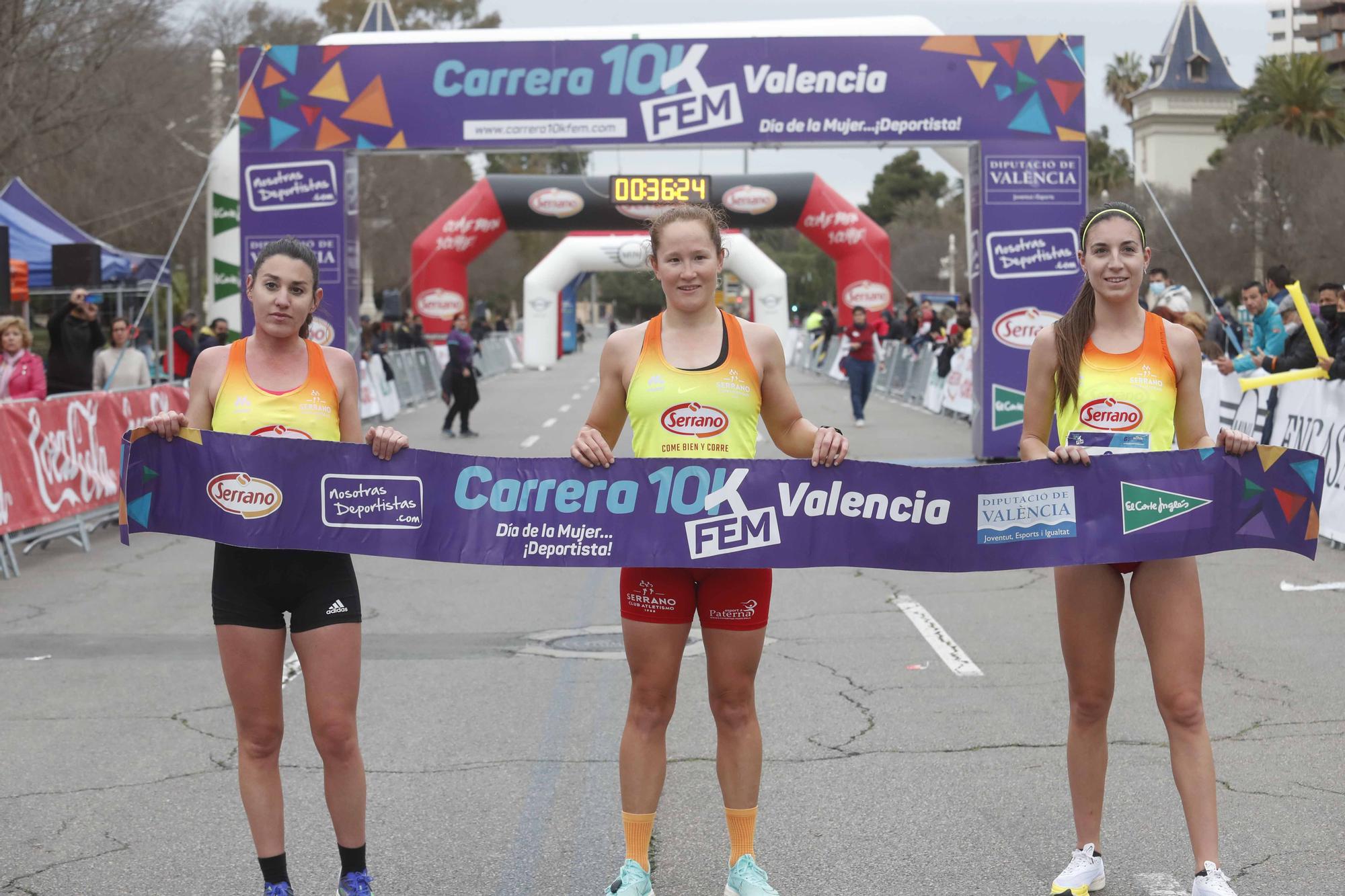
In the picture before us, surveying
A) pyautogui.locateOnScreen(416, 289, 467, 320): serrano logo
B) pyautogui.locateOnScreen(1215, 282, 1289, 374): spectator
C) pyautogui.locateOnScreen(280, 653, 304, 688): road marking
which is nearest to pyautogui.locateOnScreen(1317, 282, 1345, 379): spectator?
pyautogui.locateOnScreen(1215, 282, 1289, 374): spectator

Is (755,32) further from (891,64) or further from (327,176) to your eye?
(327,176)

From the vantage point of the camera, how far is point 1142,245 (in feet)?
14.3

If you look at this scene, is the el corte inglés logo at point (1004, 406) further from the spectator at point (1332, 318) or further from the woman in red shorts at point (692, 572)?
the woman in red shorts at point (692, 572)

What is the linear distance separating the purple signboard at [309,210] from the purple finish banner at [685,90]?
18.8 inches

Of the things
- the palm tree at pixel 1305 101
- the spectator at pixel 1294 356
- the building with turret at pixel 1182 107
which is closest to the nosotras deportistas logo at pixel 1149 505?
the spectator at pixel 1294 356

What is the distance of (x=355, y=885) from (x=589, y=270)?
45.3m

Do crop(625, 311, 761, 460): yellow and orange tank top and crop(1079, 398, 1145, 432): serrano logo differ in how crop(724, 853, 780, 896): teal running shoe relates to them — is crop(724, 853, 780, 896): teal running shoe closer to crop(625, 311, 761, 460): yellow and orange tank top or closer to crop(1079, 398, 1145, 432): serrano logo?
crop(625, 311, 761, 460): yellow and orange tank top

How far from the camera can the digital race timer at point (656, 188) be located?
24406mm

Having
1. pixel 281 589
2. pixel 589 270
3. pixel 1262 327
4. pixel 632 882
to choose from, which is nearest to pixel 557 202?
pixel 589 270

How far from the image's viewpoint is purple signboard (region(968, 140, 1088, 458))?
55.6ft

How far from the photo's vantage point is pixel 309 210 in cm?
1761

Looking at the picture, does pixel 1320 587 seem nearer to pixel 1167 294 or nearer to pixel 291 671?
pixel 291 671

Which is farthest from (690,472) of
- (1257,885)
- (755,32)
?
(755,32)

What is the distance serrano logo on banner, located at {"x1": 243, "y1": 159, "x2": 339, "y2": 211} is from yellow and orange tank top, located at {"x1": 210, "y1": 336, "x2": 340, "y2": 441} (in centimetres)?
1371
